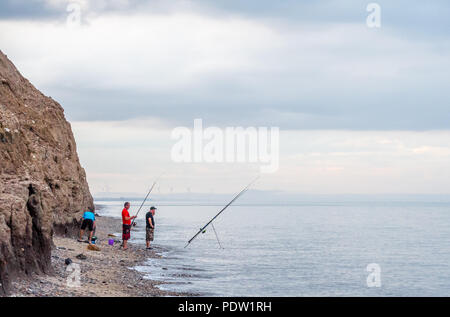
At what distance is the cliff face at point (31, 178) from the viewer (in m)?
13.7

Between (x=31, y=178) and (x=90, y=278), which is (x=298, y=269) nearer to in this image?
(x=90, y=278)

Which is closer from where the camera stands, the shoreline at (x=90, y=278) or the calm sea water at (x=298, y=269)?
the shoreline at (x=90, y=278)

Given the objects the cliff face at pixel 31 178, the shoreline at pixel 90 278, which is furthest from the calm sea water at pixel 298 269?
the cliff face at pixel 31 178

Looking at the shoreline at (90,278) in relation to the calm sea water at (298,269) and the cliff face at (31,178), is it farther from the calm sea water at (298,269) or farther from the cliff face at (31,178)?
the calm sea water at (298,269)

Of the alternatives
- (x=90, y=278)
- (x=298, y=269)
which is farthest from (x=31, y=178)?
(x=298, y=269)

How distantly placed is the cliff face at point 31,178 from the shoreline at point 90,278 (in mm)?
445

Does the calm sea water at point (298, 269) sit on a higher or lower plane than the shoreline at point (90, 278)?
lower

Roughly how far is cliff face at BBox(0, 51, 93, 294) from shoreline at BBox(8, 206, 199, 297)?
1.46 feet

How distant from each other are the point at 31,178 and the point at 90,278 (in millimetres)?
3357

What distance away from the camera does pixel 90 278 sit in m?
17.3

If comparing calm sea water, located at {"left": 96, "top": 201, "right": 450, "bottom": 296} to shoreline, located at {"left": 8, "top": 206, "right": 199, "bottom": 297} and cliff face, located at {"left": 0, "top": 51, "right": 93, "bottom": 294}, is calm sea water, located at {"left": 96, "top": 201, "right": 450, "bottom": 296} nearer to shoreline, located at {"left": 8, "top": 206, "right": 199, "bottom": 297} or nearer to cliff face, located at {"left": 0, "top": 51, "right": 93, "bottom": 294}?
shoreline, located at {"left": 8, "top": 206, "right": 199, "bottom": 297}
